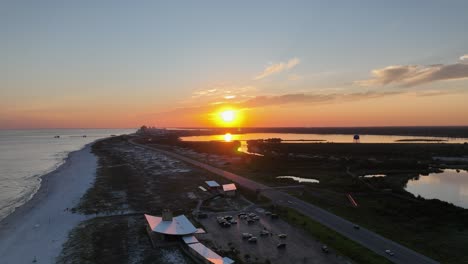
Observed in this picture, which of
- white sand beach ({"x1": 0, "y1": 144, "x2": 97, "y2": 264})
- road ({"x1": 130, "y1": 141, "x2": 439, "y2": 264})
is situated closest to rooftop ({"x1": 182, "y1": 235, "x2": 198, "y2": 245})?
white sand beach ({"x1": 0, "y1": 144, "x2": 97, "y2": 264})

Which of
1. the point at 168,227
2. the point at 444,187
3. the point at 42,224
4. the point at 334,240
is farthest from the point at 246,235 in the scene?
the point at 444,187

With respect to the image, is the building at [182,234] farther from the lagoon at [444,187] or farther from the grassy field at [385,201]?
the lagoon at [444,187]

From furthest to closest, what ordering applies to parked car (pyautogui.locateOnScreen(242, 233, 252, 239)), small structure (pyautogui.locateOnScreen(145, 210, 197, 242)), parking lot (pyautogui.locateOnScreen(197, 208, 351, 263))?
parked car (pyautogui.locateOnScreen(242, 233, 252, 239)), small structure (pyautogui.locateOnScreen(145, 210, 197, 242)), parking lot (pyautogui.locateOnScreen(197, 208, 351, 263))

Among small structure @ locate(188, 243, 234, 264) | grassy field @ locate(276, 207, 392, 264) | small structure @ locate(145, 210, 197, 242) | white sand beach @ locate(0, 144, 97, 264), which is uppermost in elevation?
small structure @ locate(145, 210, 197, 242)

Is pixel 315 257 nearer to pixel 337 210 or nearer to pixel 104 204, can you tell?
pixel 337 210

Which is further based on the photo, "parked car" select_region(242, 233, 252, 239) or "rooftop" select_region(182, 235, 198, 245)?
"parked car" select_region(242, 233, 252, 239)

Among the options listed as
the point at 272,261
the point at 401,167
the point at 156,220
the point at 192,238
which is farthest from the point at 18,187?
the point at 401,167

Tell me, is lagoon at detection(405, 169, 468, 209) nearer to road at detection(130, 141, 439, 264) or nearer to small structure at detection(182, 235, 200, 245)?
road at detection(130, 141, 439, 264)
